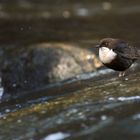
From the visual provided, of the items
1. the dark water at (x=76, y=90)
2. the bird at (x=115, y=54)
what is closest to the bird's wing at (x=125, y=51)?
the bird at (x=115, y=54)

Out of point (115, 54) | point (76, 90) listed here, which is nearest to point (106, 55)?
point (115, 54)

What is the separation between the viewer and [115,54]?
801 centimetres

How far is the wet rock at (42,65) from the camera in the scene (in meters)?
10.3

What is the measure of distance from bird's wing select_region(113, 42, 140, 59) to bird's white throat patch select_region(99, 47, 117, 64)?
74mm

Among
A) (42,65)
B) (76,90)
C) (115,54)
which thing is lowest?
(76,90)

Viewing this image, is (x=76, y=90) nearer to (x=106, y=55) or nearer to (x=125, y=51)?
(x=106, y=55)

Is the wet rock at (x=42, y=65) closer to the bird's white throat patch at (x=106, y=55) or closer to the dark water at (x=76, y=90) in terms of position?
the dark water at (x=76, y=90)

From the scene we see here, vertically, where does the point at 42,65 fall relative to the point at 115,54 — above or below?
below

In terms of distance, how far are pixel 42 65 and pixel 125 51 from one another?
2682 mm

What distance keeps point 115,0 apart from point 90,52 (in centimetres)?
656

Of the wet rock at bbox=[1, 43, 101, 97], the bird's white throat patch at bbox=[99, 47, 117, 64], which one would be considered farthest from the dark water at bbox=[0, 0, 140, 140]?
the wet rock at bbox=[1, 43, 101, 97]

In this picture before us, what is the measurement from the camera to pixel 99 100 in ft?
22.4

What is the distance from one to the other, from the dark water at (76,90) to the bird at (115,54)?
0.22 meters

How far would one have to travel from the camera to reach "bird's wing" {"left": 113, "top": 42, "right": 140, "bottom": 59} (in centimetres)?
808
